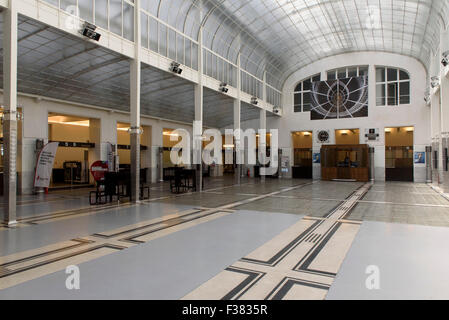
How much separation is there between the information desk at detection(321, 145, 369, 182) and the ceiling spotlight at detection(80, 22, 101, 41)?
20.9 metres

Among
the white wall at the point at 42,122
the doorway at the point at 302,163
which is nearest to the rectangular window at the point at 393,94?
the doorway at the point at 302,163

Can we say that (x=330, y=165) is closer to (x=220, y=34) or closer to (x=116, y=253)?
(x=220, y=34)

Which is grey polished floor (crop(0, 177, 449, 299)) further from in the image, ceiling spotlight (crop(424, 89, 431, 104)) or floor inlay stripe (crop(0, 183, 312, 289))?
ceiling spotlight (crop(424, 89, 431, 104))

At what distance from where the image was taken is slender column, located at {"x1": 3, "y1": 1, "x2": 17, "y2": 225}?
24.4 feet

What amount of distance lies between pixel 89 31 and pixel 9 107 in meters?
3.64

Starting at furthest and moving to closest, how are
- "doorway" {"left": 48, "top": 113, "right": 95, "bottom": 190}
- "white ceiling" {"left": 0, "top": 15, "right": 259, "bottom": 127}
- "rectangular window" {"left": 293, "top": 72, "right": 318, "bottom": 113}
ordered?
"rectangular window" {"left": 293, "top": 72, "right": 318, "bottom": 113}, "doorway" {"left": 48, "top": 113, "right": 95, "bottom": 190}, "white ceiling" {"left": 0, "top": 15, "right": 259, "bottom": 127}

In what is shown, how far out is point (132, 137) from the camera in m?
11.6

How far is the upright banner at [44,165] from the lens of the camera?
14.6 metres

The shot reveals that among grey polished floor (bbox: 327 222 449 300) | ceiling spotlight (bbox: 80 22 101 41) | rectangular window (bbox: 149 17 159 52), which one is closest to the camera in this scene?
grey polished floor (bbox: 327 222 449 300)

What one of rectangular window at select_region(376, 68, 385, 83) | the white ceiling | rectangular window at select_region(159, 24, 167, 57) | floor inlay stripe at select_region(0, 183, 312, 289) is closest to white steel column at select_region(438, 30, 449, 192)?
rectangular window at select_region(376, 68, 385, 83)

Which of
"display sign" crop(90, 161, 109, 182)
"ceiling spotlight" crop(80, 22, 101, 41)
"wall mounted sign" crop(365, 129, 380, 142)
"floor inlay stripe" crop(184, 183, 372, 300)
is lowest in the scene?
"floor inlay stripe" crop(184, 183, 372, 300)

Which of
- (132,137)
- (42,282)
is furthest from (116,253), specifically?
(132,137)

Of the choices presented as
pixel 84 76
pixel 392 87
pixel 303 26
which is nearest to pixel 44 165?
pixel 84 76
